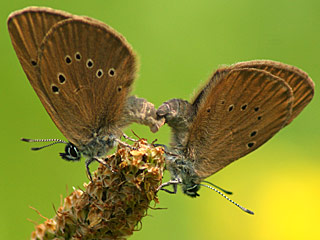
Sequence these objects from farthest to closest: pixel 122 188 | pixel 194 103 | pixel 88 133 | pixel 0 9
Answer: pixel 0 9 < pixel 194 103 < pixel 88 133 < pixel 122 188

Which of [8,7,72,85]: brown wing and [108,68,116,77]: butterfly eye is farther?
[108,68,116,77]: butterfly eye

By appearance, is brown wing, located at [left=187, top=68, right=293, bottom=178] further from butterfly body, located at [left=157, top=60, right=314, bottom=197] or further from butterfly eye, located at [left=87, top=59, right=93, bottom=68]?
butterfly eye, located at [left=87, top=59, right=93, bottom=68]

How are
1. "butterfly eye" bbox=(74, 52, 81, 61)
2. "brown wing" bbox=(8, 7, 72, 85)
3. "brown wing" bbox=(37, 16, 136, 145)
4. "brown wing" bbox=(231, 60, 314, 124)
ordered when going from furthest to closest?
"brown wing" bbox=(231, 60, 314, 124), "butterfly eye" bbox=(74, 52, 81, 61), "brown wing" bbox=(37, 16, 136, 145), "brown wing" bbox=(8, 7, 72, 85)

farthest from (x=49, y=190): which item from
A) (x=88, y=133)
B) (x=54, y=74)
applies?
(x=54, y=74)

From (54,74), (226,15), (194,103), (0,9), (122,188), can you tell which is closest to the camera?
(122,188)

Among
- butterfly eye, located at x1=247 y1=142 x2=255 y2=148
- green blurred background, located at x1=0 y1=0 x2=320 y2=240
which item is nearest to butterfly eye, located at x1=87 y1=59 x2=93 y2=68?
green blurred background, located at x1=0 y1=0 x2=320 y2=240

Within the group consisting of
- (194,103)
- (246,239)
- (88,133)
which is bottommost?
(246,239)

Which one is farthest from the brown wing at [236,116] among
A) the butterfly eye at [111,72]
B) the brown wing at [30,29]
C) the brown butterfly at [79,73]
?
the brown wing at [30,29]

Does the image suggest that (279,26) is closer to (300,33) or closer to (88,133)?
(300,33)
